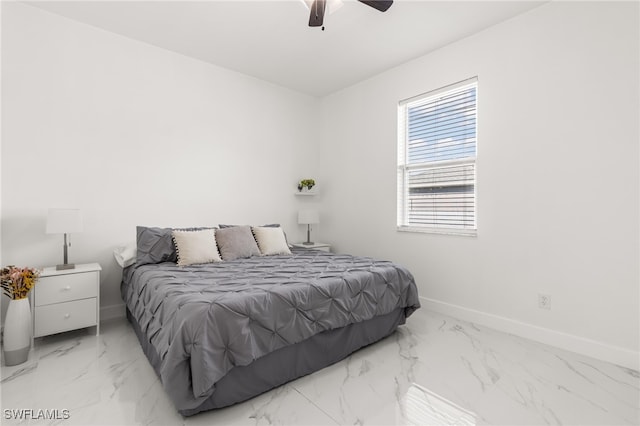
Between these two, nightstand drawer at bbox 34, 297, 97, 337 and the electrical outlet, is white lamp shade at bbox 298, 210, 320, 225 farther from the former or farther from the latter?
the electrical outlet

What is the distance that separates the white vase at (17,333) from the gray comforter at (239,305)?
66 cm

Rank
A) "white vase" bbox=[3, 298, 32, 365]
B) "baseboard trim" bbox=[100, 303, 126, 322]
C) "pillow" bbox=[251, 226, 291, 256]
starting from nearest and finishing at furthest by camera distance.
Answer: "white vase" bbox=[3, 298, 32, 365] → "baseboard trim" bbox=[100, 303, 126, 322] → "pillow" bbox=[251, 226, 291, 256]

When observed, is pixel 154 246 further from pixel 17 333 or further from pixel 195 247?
pixel 17 333

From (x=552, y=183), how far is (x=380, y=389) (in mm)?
2134

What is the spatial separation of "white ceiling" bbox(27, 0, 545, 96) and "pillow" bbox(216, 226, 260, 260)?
1964mm

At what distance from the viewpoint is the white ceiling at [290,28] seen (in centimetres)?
274

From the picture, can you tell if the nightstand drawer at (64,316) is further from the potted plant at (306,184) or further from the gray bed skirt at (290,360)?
the potted plant at (306,184)

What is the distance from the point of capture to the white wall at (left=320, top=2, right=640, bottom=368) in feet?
7.58

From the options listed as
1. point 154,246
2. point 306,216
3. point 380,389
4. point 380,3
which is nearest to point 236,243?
point 154,246

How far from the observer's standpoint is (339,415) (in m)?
1.70

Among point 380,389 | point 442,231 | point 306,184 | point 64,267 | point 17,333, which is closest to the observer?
point 380,389

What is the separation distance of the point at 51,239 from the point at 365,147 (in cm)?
345

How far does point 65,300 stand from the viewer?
8.50ft

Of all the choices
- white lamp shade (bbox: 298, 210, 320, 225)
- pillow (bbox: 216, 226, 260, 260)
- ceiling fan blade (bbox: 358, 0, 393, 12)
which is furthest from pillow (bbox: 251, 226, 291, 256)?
ceiling fan blade (bbox: 358, 0, 393, 12)
